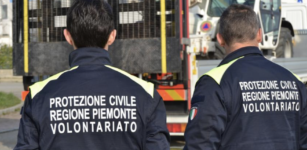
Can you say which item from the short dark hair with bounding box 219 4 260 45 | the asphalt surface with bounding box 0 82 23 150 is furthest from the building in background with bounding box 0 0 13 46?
the short dark hair with bounding box 219 4 260 45

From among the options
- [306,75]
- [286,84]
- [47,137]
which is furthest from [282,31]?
[47,137]

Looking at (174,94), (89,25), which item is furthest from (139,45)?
(89,25)

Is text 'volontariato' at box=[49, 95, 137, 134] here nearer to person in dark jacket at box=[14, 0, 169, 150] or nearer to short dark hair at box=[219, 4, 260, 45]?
person in dark jacket at box=[14, 0, 169, 150]

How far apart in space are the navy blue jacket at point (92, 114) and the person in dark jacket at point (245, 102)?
14.2 inches

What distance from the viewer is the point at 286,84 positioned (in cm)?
284

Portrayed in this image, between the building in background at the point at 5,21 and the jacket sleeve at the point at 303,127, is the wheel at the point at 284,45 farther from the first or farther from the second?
the building in background at the point at 5,21

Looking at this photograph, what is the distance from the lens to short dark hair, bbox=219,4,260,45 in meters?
2.85

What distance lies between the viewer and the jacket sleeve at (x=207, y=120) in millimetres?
2643

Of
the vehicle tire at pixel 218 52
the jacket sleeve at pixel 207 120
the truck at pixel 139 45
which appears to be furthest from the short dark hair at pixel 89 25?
the vehicle tire at pixel 218 52

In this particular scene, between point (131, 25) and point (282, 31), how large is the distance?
25.5 feet

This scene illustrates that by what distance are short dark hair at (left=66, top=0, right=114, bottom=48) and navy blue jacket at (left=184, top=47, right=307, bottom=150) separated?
24.7 inches

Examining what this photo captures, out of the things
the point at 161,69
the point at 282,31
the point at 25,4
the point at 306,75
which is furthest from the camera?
the point at 282,31

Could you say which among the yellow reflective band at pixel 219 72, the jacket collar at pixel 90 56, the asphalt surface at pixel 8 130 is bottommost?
the asphalt surface at pixel 8 130

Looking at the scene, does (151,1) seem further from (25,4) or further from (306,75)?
(306,75)
